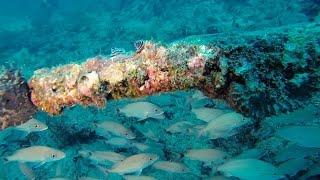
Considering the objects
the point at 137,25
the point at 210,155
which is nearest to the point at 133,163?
the point at 210,155

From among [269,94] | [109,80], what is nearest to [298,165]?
[269,94]

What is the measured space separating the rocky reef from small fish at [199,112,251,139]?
0.88 m

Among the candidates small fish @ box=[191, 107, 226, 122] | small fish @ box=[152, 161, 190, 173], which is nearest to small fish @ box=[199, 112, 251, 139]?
small fish @ box=[191, 107, 226, 122]

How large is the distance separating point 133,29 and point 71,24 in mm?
5494

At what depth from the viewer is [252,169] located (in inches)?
165

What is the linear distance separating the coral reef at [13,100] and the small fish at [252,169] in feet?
7.43

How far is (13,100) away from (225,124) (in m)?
2.37

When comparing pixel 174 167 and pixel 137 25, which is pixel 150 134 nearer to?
pixel 174 167

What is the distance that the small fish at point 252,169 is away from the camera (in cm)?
406

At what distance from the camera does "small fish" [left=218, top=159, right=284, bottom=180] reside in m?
4.06

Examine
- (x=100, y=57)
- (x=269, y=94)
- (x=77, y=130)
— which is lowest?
(x=77, y=130)

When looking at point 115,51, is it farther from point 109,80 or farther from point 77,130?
point 77,130

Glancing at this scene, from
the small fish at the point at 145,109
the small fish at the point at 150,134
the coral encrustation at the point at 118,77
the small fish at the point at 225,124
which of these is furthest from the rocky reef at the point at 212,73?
the small fish at the point at 150,134

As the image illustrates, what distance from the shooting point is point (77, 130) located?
7.76 m
